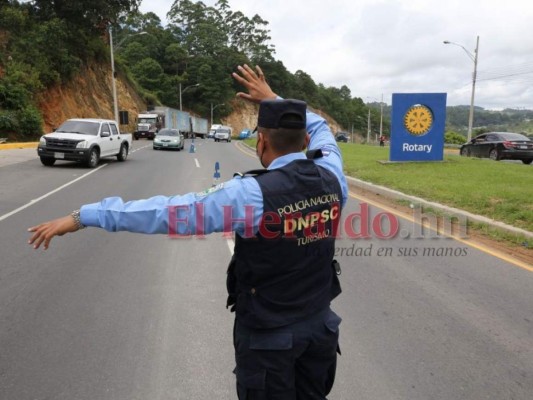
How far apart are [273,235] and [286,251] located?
0.09 meters

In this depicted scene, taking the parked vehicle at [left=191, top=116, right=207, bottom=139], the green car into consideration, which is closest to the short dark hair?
the green car

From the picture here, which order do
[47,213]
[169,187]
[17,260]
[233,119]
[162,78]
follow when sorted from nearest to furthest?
[17,260] → [47,213] → [169,187] → [162,78] → [233,119]

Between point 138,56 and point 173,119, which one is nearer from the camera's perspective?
point 173,119

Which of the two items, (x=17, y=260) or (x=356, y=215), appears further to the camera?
(x=356, y=215)

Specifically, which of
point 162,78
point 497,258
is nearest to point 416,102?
point 497,258

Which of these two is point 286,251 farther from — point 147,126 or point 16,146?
point 147,126

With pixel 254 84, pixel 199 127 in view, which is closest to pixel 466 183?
pixel 254 84

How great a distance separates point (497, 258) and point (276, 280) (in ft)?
17.8

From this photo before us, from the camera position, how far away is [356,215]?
9.44 meters

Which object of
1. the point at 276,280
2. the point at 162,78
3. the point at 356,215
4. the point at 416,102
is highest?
the point at 162,78

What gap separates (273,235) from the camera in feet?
6.11

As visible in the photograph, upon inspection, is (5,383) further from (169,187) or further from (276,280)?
(169,187)

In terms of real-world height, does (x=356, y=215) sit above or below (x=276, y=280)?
below

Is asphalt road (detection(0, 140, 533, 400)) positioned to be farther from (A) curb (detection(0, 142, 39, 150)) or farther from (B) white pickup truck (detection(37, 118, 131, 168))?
(A) curb (detection(0, 142, 39, 150))
